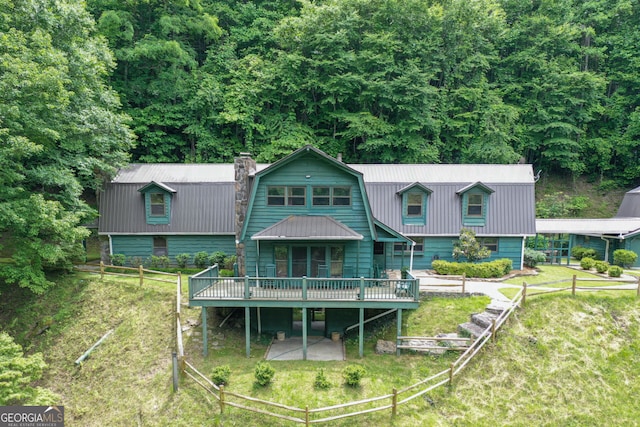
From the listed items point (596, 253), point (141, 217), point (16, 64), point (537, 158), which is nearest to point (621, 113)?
point (537, 158)

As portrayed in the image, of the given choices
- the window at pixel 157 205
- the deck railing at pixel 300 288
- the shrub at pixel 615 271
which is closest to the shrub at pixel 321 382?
the deck railing at pixel 300 288

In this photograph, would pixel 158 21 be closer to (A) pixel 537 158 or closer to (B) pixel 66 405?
(B) pixel 66 405

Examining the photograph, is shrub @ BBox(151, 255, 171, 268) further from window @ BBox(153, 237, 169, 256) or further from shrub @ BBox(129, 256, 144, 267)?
shrub @ BBox(129, 256, 144, 267)

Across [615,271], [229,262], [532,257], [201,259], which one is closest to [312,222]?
[229,262]

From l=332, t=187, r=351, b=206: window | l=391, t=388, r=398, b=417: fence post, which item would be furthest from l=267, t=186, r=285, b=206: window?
l=391, t=388, r=398, b=417: fence post

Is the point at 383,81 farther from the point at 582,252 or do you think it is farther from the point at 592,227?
the point at 582,252
